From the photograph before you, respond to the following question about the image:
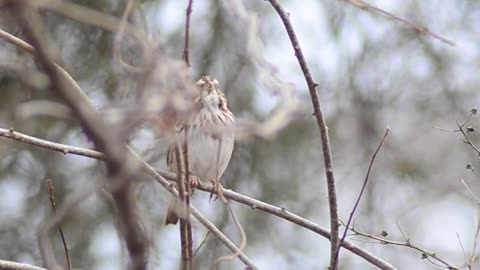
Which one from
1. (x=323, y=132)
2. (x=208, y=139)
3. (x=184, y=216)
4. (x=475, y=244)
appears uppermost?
(x=208, y=139)

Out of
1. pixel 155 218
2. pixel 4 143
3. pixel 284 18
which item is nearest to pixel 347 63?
pixel 155 218

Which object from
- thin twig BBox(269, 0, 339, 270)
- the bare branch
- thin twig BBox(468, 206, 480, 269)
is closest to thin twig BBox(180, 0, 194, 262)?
thin twig BBox(269, 0, 339, 270)

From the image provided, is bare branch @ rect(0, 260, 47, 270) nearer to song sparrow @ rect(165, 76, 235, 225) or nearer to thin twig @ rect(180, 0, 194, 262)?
thin twig @ rect(180, 0, 194, 262)

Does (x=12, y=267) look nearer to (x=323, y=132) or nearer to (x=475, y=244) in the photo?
(x=323, y=132)

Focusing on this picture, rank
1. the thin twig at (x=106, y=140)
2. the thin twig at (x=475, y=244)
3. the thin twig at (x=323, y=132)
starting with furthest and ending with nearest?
the thin twig at (x=475, y=244), the thin twig at (x=323, y=132), the thin twig at (x=106, y=140)

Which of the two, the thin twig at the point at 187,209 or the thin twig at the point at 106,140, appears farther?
the thin twig at the point at 187,209

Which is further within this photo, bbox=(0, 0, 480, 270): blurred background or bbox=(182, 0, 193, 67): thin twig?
bbox=(0, 0, 480, 270): blurred background

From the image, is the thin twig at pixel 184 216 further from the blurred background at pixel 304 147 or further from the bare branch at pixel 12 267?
the blurred background at pixel 304 147

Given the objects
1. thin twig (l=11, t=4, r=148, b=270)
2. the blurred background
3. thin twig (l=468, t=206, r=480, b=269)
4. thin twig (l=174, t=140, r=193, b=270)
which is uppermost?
the blurred background

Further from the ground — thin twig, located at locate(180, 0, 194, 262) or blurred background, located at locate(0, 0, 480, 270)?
blurred background, located at locate(0, 0, 480, 270)

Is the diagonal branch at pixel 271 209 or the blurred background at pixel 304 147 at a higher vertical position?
the blurred background at pixel 304 147

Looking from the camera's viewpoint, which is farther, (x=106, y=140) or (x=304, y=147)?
(x=304, y=147)

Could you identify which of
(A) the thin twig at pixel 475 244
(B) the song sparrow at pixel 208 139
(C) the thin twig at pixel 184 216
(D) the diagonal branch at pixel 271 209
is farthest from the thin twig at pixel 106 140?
(B) the song sparrow at pixel 208 139

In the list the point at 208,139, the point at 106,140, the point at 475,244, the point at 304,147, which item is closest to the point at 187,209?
the point at 106,140
